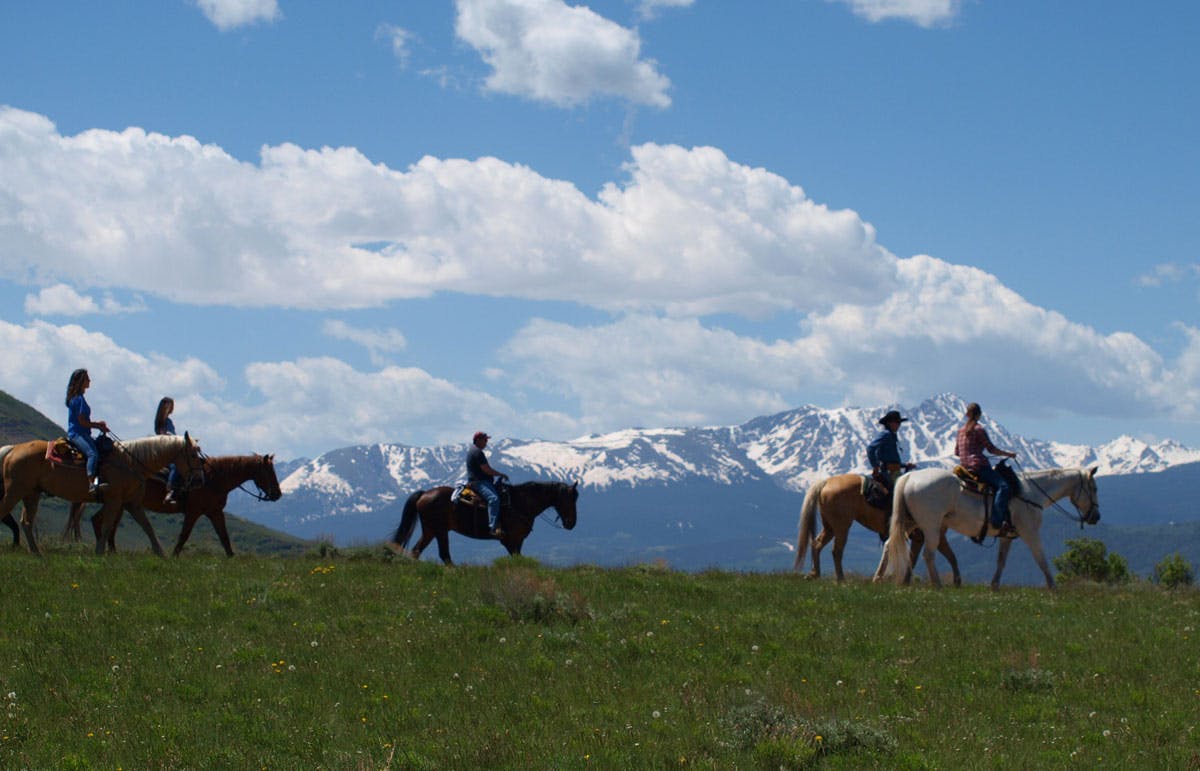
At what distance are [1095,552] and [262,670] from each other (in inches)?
3472

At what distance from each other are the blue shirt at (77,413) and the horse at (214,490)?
2009mm

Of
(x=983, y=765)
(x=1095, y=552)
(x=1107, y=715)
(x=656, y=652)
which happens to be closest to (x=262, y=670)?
(x=656, y=652)

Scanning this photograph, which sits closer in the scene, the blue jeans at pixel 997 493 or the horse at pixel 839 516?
the blue jeans at pixel 997 493

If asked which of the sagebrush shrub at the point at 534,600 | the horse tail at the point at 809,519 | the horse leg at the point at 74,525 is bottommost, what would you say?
the sagebrush shrub at the point at 534,600

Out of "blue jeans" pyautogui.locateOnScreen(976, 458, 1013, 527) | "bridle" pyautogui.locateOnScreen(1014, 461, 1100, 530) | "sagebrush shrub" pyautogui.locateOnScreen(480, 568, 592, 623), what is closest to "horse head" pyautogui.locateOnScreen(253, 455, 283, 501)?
"sagebrush shrub" pyautogui.locateOnScreen(480, 568, 592, 623)

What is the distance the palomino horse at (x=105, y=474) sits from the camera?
23.1m

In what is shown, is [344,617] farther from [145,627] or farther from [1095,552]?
[1095,552]

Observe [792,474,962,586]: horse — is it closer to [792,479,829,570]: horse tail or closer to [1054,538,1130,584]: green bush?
[792,479,829,570]: horse tail

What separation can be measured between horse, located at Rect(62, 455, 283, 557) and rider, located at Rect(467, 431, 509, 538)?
4.40m

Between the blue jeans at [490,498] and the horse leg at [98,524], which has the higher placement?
the blue jeans at [490,498]

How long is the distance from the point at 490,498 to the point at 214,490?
19.7 ft

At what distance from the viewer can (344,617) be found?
17062mm

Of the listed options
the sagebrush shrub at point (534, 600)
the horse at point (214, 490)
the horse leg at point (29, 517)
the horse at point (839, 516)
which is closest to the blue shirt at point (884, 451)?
the horse at point (839, 516)

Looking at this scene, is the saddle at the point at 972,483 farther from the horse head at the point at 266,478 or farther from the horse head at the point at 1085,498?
the horse head at the point at 266,478
